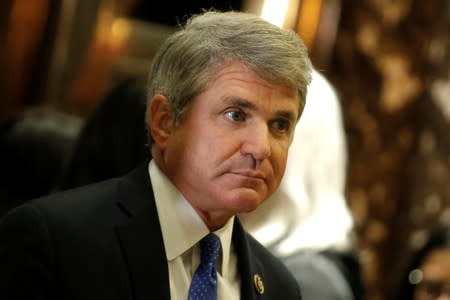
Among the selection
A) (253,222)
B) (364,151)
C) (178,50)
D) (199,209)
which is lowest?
(364,151)

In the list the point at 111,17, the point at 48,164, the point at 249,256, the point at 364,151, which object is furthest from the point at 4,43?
the point at 249,256

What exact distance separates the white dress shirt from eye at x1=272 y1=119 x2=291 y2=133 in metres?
0.22

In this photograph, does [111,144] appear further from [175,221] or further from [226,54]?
[226,54]

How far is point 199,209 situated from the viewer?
1.95m

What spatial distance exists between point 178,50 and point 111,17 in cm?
317

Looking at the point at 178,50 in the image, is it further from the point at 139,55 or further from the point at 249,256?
the point at 139,55

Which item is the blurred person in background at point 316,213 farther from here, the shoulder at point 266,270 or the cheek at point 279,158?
the cheek at point 279,158

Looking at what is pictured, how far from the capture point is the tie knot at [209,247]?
1988 mm

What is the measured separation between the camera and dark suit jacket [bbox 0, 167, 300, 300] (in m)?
1.82

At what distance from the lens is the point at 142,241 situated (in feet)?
6.31

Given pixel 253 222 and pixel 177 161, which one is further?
pixel 253 222

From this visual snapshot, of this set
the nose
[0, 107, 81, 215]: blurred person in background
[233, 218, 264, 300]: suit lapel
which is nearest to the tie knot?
[233, 218, 264, 300]: suit lapel

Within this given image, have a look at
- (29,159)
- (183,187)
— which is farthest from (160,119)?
(29,159)

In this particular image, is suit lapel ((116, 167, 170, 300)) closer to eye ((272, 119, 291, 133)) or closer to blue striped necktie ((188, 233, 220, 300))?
blue striped necktie ((188, 233, 220, 300))
